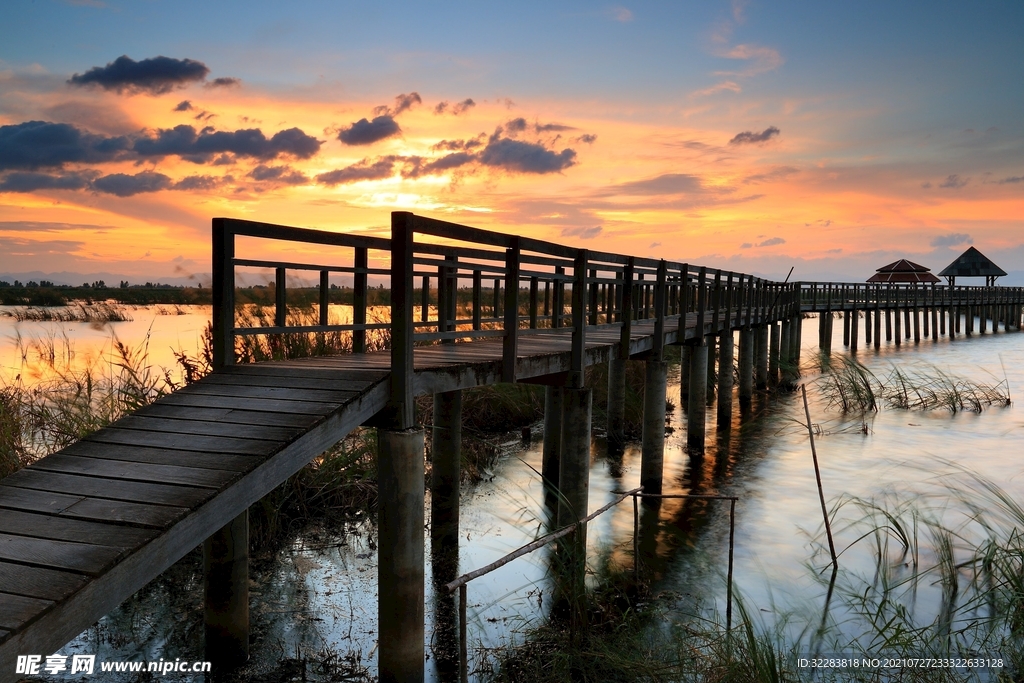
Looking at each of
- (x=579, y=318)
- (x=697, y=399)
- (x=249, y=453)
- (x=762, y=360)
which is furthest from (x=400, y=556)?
(x=762, y=360)

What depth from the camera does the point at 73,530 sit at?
394 centimetres

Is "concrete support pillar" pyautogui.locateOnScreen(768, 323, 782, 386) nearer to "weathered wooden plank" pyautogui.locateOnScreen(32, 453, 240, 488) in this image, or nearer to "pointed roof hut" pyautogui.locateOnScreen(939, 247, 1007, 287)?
"weathered wooden plank" pyautogui.locateOnScreen(32, 453, 240, 488)

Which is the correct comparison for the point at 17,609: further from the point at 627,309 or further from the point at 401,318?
the point at 627,309

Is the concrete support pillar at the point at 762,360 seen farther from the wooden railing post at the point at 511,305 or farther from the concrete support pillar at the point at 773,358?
the wooden railing post at the point at 511,305

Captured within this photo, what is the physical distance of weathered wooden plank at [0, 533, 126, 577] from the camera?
3652 millimetres

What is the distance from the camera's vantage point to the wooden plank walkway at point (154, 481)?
3.55 metres

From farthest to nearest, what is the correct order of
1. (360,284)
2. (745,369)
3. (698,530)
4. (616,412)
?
(745,369), (616,412), (698,530), (360,284)

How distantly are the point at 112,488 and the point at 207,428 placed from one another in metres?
0.79

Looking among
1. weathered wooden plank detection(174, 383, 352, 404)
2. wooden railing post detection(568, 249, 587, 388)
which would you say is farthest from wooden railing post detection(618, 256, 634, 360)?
weathered wooden plank detection(174, 383, 352, 404)

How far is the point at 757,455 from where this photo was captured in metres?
15.2

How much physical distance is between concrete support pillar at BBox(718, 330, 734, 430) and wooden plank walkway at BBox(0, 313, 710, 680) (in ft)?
39.4

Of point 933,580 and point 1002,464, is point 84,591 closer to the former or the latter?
point 933,580

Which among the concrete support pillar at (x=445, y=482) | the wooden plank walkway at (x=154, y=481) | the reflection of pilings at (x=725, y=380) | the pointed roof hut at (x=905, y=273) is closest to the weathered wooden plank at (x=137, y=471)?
the wooden plank walkway at (x=154, y=481)

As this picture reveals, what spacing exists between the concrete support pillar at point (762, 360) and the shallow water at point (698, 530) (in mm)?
3939
